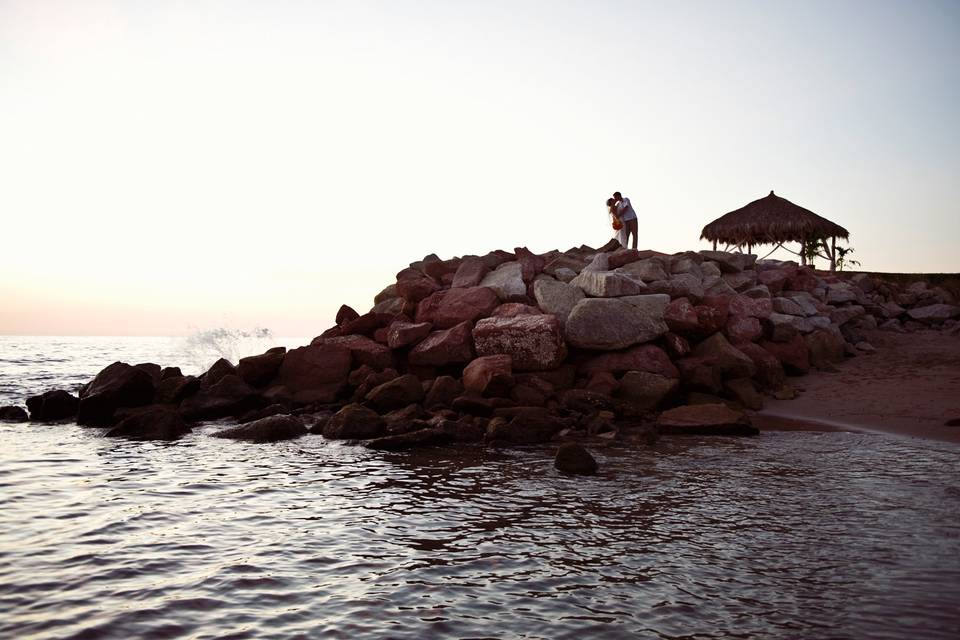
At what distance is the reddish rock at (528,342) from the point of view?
15867 mm

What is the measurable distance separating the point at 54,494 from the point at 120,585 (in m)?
4.28

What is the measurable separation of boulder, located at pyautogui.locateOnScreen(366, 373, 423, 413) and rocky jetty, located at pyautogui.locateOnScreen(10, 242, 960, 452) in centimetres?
4

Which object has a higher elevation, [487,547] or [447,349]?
[447,349]

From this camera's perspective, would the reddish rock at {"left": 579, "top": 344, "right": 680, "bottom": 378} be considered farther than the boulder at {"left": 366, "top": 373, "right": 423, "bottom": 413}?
Yes

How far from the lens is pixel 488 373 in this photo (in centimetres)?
1492

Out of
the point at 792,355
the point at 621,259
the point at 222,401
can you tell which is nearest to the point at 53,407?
the point at 222,401

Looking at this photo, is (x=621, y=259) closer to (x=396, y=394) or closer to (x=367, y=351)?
(x=367, y=351)

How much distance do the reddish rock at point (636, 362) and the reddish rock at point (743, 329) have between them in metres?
2.94

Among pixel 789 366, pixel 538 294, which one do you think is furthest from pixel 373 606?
pixel 789 366

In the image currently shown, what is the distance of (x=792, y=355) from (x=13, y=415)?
66.0 feet

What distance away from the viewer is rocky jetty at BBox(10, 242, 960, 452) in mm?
13891

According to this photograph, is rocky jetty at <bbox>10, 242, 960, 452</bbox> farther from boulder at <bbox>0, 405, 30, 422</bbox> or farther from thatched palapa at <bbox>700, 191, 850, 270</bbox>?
thatched palapa at <bbox>700, 191, 850, 270</bbox>

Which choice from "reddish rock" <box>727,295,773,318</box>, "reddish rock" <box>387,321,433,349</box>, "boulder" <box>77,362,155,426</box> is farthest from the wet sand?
"boulder" <box>77,362,155,426</box>

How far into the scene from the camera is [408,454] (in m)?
11.8
